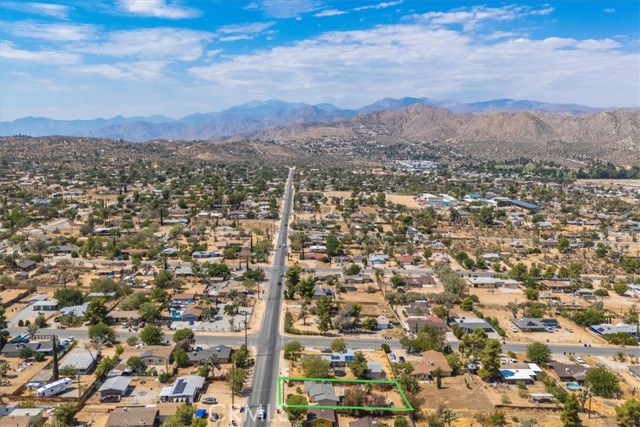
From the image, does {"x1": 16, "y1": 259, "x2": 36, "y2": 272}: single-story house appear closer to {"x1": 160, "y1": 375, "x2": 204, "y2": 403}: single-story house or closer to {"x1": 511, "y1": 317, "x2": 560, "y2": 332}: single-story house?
{"x1": 160, "y1": 375, "x2": 204, "y2": 403}: single-story house

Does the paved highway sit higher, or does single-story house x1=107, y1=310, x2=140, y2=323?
single-story house x1=107, y1=310, x2=140, y2=323

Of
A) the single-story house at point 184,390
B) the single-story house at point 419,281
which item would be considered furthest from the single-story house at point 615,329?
the single-story house at point 184,390

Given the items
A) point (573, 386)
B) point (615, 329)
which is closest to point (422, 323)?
point (573, 386)

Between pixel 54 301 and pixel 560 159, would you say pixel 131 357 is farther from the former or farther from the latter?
pixel 560 159

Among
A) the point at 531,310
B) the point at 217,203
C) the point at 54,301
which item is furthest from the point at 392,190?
the point at 54,301

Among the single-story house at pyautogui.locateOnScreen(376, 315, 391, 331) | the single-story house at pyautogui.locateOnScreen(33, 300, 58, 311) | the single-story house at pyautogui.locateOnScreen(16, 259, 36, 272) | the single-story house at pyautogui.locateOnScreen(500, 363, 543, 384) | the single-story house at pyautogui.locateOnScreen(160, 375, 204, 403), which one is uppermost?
the single-story house at pyautogui.locateOnScreen(16, 259, 36, 272)

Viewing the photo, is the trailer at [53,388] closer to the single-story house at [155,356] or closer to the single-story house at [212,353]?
the single-story house at [155,356]

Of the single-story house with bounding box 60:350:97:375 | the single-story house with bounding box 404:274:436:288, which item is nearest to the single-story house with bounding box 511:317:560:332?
the single-story house with bounding box 404:274:436:288
